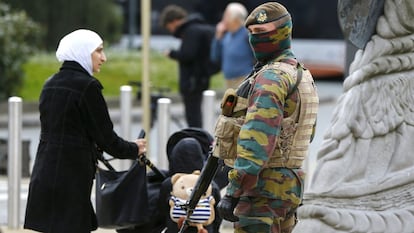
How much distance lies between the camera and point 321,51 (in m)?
28.2

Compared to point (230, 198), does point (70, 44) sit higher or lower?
higher

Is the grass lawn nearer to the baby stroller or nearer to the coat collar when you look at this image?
the baby stroller

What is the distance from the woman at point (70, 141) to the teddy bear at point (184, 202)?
572 millimetres

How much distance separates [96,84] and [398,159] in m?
2.15

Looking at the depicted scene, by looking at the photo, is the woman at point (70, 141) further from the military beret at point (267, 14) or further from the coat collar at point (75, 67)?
the military beret at point (267, 14)

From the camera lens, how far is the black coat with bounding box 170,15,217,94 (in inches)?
599

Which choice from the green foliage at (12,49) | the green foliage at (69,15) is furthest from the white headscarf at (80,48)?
the green foliage at (69,15)

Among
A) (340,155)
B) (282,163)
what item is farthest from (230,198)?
(340,155)

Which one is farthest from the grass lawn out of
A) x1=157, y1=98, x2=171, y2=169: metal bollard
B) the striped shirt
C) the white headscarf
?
the white headscarf

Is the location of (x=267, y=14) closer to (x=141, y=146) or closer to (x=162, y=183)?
(x=141, y=146)

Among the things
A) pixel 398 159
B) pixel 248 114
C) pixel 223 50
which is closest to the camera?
pixel 248 114

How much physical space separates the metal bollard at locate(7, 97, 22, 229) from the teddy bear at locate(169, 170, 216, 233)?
2.90m

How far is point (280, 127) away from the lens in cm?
649

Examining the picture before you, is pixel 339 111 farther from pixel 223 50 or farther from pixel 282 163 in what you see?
pixel 223 50
